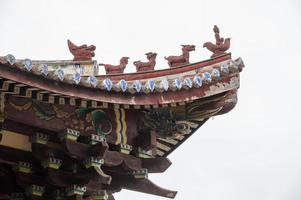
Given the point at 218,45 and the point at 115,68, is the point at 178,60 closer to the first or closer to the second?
the point at 218,45

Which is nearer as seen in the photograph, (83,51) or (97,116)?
(97,116)

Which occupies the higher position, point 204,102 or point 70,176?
point 204,102

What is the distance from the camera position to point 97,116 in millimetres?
8438

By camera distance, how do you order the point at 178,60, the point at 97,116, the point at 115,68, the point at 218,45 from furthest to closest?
the point at 218,45 → the point at 178,60 → the point at 115,68 → the point at 97,116

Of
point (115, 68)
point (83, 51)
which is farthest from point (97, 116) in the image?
point (83, 51)

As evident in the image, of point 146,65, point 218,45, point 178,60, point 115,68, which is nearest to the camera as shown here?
point 115,68

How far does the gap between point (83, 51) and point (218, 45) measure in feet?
6.46

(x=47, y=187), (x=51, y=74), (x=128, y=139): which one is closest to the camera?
(x=51, y=74)

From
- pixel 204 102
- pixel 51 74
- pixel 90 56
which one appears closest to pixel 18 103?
pixel 51 74

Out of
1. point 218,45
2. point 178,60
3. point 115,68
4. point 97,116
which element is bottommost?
point 97,116

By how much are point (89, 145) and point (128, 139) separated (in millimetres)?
850

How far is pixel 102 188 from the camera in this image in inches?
327

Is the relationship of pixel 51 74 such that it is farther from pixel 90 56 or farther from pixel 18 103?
pixel 90 56

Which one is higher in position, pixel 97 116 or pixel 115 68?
pixel 115 68
